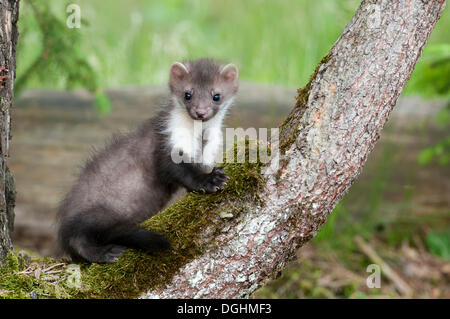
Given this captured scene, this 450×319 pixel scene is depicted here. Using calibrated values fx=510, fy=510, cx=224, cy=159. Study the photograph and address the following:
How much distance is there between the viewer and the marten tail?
9.12 feet

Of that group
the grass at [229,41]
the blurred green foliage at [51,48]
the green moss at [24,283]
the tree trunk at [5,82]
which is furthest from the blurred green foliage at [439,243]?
the tree trunk at [5,82]

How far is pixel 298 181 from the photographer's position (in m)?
2.66

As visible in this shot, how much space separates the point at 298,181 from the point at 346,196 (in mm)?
3775

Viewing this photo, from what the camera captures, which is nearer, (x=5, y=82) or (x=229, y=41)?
(x=5, y=82)

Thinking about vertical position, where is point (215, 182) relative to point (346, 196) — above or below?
above

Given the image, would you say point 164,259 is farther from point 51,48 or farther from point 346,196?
point 346,196

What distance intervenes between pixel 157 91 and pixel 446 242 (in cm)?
→ 411

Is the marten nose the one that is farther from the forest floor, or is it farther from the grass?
the grass

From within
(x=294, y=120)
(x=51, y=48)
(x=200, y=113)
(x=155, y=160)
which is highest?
(x=51, y=48)

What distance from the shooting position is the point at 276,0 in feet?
26.7

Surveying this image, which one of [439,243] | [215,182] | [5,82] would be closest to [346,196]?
[439,243]

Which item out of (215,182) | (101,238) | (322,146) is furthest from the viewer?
(101,238)

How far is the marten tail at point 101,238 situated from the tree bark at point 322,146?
256 millimetres
